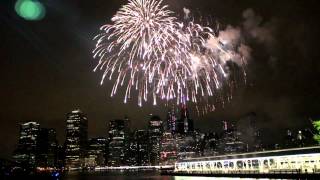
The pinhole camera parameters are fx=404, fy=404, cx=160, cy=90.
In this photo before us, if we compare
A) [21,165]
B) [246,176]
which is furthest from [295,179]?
[21,165]

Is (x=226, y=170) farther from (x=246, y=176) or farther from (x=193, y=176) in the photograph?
(x=193, y=176)

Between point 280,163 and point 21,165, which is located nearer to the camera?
point 280,163

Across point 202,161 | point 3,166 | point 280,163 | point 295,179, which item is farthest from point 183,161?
point 3,166

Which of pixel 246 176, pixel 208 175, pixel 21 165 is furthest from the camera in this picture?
pixel 21 165

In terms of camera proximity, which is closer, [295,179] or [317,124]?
[295,179]

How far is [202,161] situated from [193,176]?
4.92m

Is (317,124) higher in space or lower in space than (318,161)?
higher

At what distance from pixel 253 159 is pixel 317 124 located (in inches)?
584

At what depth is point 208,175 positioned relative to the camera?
101375mm

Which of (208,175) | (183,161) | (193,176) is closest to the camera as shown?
(208,175)

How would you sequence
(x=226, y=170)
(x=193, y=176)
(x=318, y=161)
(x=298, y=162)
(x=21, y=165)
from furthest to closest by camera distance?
(x=21, y=165) < (x=193, y=176) < (x=226, y=170) < (x=298, y=162) < (x=318, y=161)

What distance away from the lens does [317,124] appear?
3255 inches

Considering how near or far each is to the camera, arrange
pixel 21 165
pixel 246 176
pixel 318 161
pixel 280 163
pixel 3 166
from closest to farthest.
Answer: pixel 318 161
pixel 280 163
pixel 246 176
pixel 3 166
pixel 21 165

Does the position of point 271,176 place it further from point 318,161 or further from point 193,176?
point 193,176
